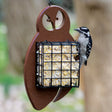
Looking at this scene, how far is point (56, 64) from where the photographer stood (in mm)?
3434

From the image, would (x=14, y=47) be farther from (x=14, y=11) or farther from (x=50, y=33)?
(x=50, y=33)

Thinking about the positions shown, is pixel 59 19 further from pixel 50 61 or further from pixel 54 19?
pixel 50 61

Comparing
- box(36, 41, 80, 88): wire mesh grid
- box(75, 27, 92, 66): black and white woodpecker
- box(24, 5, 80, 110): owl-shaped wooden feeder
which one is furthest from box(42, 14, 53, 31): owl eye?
box(75, 27, 92, 66): black and white woodpecker

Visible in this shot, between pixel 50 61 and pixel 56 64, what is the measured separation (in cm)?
6

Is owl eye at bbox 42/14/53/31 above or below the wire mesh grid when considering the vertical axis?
above

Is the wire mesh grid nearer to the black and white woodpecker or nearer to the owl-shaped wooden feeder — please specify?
the owl-shaped wooden feeder

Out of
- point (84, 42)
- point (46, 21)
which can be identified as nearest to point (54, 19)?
point (46, 21)

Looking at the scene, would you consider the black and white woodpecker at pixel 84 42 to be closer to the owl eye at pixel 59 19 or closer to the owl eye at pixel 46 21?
the owl eye at pixel 59 19

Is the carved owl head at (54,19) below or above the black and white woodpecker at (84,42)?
above

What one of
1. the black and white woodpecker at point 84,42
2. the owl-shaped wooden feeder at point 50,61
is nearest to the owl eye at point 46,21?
the owl-shaped wooden feeder at point 50,61

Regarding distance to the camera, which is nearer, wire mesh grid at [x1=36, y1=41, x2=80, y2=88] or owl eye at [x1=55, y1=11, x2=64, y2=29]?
wire mesh grid at [x1=36, y1=41, x2=80, y2=88]

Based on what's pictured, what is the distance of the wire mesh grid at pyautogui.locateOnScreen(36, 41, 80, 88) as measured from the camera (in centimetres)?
338

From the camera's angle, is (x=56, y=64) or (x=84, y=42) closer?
(x=56, y=64)

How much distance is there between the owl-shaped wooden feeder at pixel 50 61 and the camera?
3369 millimetres
